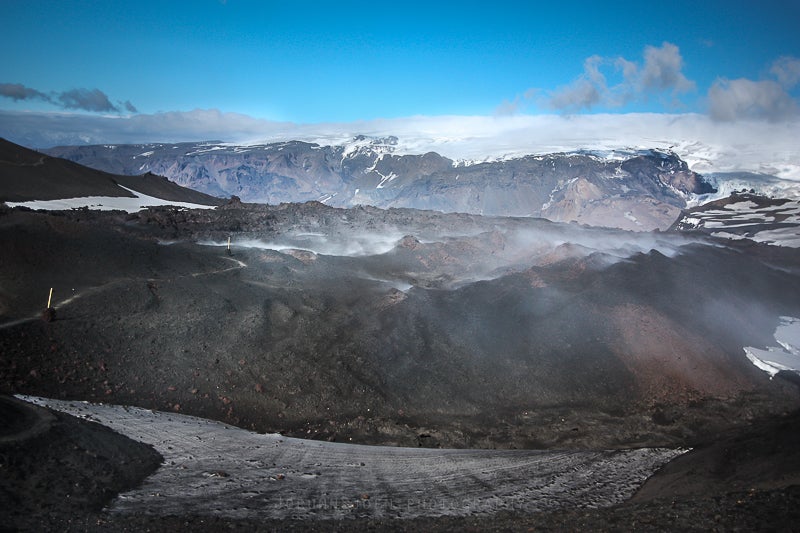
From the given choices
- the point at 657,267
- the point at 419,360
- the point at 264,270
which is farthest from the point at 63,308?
the point at 657,267

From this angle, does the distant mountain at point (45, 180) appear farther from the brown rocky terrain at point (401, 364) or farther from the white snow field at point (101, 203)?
the brown rocky terrain at point (401, 364)

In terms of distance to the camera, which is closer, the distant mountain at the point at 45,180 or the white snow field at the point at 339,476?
the white snow field at the point at 339,476

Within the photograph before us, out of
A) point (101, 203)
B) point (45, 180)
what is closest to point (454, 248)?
point (101, 203)

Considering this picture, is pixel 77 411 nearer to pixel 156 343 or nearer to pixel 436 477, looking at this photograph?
pixel 156 343

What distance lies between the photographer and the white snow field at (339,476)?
13516 mm

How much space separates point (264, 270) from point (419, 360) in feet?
52.5

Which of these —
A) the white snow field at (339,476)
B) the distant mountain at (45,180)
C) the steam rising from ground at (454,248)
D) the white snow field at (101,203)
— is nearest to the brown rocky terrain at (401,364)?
the white snow field at (339,476)

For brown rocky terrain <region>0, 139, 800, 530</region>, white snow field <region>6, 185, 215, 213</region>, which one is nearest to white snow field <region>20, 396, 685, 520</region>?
brown rocky terrain <region>0, 139, 800, 530</region>

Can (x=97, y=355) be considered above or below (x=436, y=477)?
above

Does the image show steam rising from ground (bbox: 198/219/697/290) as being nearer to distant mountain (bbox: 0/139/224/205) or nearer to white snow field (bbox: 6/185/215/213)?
white snow field (bbox: 6/185/215/213)

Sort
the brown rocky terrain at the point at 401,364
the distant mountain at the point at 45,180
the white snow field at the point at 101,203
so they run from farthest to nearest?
the distant mountain at the point at 45,180 → the white snow field at the point at 101,203 → the brown rocky terrain at the point at 401,364

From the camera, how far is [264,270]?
37.7 meters

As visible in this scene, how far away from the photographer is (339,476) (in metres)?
16.4

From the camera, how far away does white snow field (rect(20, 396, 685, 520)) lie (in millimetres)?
13516
